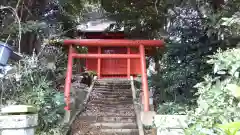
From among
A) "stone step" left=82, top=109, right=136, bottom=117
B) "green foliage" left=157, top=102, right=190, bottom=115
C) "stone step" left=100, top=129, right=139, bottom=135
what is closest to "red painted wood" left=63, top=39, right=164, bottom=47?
"stone step" left=82, top=109, right=136, bottom=117

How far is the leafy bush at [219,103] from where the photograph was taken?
2.58 m

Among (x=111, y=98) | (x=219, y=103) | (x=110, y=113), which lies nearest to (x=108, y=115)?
(x=110, y=113)

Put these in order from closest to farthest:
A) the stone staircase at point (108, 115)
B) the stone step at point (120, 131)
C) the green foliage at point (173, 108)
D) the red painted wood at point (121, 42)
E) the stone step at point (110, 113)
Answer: the green foliage at point (173, 108)
the stone step at point (120, 131)
the stone staircase at point (108, 115)
the red painted wood at point (121, 42)
the stone step at point (110, 113)

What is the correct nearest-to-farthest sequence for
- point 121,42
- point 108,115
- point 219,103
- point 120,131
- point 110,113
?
point 219,103 → point 120,131 → point 121,42 → point 108,115 → point 110,113

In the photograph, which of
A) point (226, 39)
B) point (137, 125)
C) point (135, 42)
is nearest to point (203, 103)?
point (226, 39)

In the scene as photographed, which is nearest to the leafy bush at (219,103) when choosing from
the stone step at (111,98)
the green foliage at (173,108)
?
the green foliage at (173,108)

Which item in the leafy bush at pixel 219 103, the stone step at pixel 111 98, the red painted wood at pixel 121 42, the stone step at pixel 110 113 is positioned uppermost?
the red painted wood at pixel 121 42

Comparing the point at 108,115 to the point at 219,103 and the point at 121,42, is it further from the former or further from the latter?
the point at 219,103

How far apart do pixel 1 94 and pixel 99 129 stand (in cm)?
200

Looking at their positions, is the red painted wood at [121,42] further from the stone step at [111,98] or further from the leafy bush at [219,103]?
the leafy bush at [219,103]

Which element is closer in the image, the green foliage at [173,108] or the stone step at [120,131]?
the green foliage at [173,108]

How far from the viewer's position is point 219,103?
279 centimetres

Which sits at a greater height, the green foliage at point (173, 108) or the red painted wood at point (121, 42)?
the red painted wood at point (121, 42)

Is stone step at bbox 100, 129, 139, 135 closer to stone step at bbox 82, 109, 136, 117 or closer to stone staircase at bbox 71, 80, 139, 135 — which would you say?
stone staircase at bbox 71, 80, 139, 135
